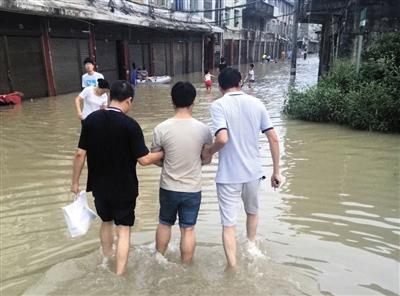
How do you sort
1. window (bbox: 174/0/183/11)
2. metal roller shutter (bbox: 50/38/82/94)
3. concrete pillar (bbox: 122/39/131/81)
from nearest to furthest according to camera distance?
metal roller shutter (bbox: 50/38/82/94) < concrete pillar (bbox: 122/39/131/81) < window (bbox: 174/0/183/11)

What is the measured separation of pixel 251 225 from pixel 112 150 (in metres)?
1.61

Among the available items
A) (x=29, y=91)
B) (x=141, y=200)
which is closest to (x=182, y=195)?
(x=141, y=200)

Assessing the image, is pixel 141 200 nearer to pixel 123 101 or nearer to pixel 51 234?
pixel 51 234

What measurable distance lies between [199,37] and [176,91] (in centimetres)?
3258

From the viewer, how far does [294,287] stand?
3793 mm

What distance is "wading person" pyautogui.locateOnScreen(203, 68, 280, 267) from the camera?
3.93 m

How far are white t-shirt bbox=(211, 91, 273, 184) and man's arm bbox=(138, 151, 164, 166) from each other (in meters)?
0.55

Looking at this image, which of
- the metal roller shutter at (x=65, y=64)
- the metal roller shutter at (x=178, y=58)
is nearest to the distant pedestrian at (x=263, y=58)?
the metal roller shutter at (x=178, y=58)

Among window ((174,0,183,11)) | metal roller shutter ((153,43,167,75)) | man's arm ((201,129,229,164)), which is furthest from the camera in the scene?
window ((174,0,183,11))

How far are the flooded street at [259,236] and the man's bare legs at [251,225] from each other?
0.16 meters

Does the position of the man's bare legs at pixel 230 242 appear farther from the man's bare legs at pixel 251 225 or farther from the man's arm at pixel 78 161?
the man's arm at pixel 78 161

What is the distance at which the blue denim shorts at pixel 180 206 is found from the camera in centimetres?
384

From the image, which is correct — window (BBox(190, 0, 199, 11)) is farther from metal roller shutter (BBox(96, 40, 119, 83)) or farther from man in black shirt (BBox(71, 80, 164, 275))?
man in black shirt (BBox(71, 80, 164, 275))

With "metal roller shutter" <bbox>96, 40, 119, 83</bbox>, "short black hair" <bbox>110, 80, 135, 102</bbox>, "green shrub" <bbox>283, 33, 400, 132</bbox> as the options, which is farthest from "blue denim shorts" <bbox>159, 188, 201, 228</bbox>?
"metal roller shutter" <bbox>96, 40, 119, 83</bbox>
